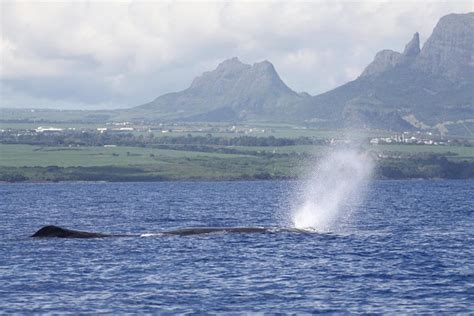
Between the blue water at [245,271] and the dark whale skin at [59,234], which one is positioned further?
the dark whale skin at [59,234]

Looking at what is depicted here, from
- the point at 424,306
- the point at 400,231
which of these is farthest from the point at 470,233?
the point at 424,306

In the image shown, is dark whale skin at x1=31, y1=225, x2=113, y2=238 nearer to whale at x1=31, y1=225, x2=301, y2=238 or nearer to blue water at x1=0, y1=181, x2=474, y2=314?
whale at x1=31, y1=225, x2=301, y2=238

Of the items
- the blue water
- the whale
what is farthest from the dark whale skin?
the blue water

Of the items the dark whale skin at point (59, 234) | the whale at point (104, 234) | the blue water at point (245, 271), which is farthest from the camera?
the whale at point (104, 234)

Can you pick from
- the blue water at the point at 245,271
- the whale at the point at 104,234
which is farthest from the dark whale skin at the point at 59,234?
the blue water at the point at 245,271

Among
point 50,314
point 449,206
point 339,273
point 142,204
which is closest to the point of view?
point 50,314

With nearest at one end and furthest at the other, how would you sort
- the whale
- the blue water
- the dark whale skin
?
1. the blue water
2. the dark whale skin
3. the whale

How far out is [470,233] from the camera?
88.5 meters

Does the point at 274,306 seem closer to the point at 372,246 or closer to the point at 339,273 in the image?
the point at 339,273

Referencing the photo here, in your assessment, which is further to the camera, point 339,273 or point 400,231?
point 400,231

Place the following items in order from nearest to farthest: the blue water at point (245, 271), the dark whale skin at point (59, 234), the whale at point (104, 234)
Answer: the blue water at point (245, 271) < the dark whale skin at point (59, 234) < the whale at point (104, 234)

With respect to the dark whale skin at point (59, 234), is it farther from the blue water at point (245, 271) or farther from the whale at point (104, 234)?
the blue water at point (245, 271)

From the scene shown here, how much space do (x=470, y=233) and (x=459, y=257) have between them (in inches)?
847

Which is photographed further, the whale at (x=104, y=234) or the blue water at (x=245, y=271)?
the whale at (x=104, y=234)
